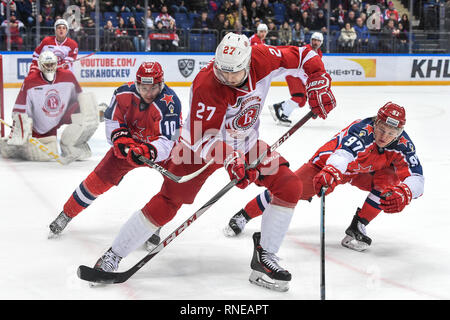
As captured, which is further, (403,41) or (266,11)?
(266,11)

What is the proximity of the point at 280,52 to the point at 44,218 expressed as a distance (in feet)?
6.11

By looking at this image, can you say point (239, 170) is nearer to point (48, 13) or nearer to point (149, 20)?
point (48, 13)

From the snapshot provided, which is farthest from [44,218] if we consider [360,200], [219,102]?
[360,200]

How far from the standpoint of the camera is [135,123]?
12.5 ft

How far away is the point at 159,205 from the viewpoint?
301 cm

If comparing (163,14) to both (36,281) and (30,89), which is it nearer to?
(30,89)

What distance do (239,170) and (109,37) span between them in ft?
28.9

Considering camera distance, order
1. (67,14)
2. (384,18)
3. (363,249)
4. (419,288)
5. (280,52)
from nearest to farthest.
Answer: (419,288)
(280,52)
(363,249)
(67,14)
(384,18)

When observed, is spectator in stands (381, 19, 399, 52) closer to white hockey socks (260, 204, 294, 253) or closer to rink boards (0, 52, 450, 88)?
rink boards (0, 52, 450, 88)

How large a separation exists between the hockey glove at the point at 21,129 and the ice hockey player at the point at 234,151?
293cm

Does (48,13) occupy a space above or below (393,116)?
above

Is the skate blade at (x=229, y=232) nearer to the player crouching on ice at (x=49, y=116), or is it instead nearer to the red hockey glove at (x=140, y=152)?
the red hockey glove at (x=140, y=152)

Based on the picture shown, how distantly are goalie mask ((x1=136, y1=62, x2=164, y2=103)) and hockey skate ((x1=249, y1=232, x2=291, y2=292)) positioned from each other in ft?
3.44
